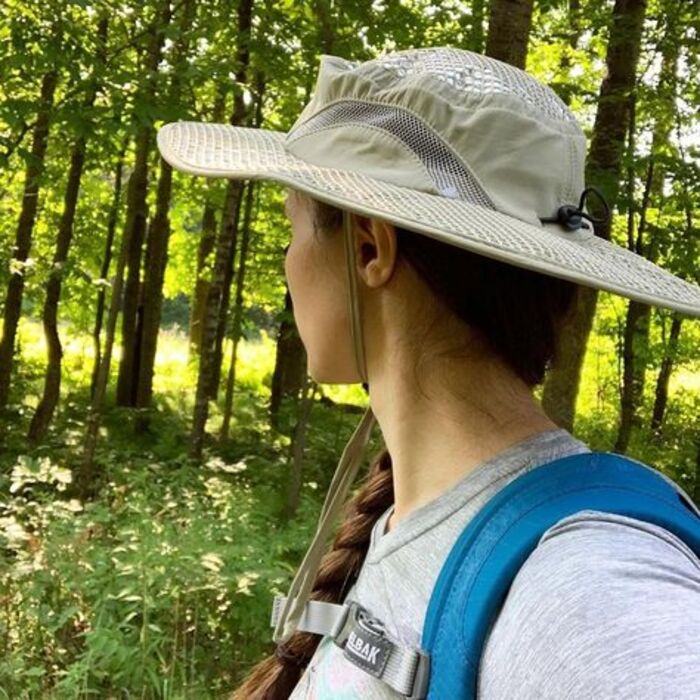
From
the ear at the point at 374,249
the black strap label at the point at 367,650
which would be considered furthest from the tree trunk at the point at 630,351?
the black strap label at the point at 367,650

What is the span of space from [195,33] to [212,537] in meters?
3.71

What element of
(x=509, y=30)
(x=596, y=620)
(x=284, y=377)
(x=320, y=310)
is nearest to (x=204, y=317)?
(x=284, y=377)

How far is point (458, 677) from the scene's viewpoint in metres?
0.71

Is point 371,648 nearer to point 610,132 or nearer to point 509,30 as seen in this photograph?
point 509,30

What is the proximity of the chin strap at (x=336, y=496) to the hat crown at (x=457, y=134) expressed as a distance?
11cm

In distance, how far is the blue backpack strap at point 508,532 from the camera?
715mm

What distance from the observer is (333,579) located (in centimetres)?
130

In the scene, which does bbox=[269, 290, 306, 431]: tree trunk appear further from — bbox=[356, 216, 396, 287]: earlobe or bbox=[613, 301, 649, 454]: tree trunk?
bbox=[356, 216, 396, 287]: earlobe

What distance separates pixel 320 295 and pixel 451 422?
284 mm

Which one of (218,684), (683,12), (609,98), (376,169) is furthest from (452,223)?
(683,12)

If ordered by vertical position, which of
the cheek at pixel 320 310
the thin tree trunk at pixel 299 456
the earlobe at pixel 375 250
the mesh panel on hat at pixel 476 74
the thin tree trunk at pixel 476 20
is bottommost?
the thin tree trunk at pixel 299 456

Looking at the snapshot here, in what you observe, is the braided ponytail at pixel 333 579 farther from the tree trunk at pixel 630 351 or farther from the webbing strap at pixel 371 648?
the tree trunk at pixel 630 351

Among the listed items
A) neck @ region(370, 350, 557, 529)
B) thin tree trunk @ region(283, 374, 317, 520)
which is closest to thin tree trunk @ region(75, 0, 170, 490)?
thin tree trunk @ region(283, 374, 317, 520)

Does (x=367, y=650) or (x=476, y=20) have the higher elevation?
(x=476, y=20)
